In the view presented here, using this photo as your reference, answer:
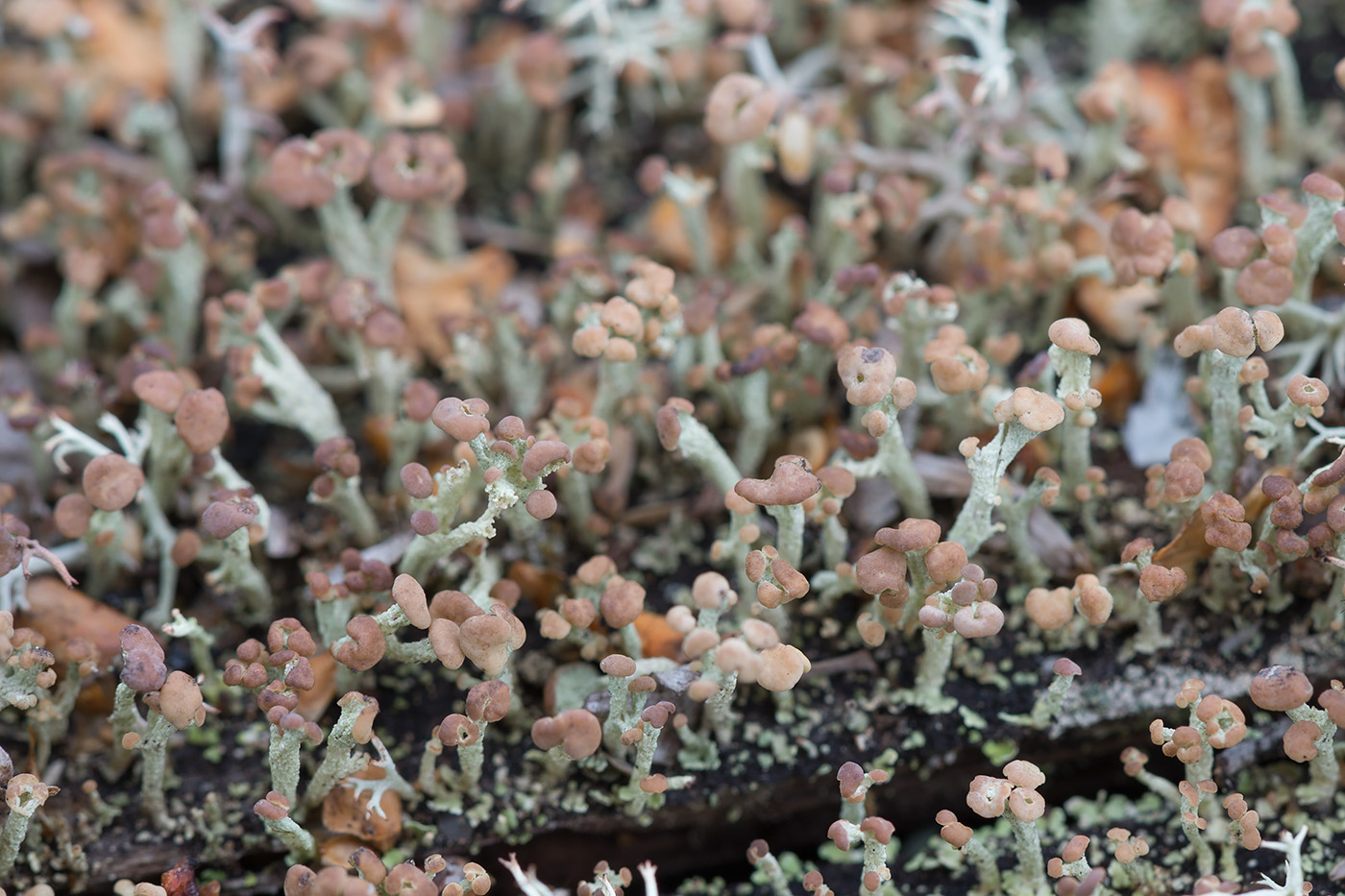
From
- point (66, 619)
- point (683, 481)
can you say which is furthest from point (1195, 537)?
point (66, 619)

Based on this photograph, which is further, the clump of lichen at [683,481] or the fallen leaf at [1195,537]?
the fallen leaf at [1195,537]

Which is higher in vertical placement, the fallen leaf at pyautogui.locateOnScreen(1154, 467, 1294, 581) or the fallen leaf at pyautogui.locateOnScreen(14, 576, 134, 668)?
the fallen leaf at pyautogui.locateOnScreen(1154, 467, 1294, 581)

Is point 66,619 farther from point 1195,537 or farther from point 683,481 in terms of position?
point 1195,537

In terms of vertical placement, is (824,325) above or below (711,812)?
above

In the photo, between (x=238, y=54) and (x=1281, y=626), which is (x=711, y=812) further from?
(x=238, y=54)

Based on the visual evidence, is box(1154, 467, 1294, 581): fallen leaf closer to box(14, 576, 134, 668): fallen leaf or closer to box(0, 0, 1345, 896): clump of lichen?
box(0, 0, 1345, 896): clump of lichen

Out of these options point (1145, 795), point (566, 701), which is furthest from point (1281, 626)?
point (566, 701)

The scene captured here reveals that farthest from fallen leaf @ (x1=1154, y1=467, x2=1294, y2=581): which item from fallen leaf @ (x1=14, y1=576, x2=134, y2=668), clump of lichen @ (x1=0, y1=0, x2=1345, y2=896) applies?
fallen leaf @ (x1=14, y1=576, x2=134, y2=668)

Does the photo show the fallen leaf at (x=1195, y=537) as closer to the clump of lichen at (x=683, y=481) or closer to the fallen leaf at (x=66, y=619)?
the clump of lichen at (x=683, y=481)

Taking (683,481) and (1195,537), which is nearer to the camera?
(1195,537)

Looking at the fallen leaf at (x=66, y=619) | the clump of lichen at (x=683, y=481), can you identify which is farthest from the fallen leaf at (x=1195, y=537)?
the fallen leaf at (x=66, y=619)

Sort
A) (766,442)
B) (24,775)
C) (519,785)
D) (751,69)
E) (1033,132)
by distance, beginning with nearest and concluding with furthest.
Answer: (24,775), (519,785), (766,442), (1033,132), (751,69)
